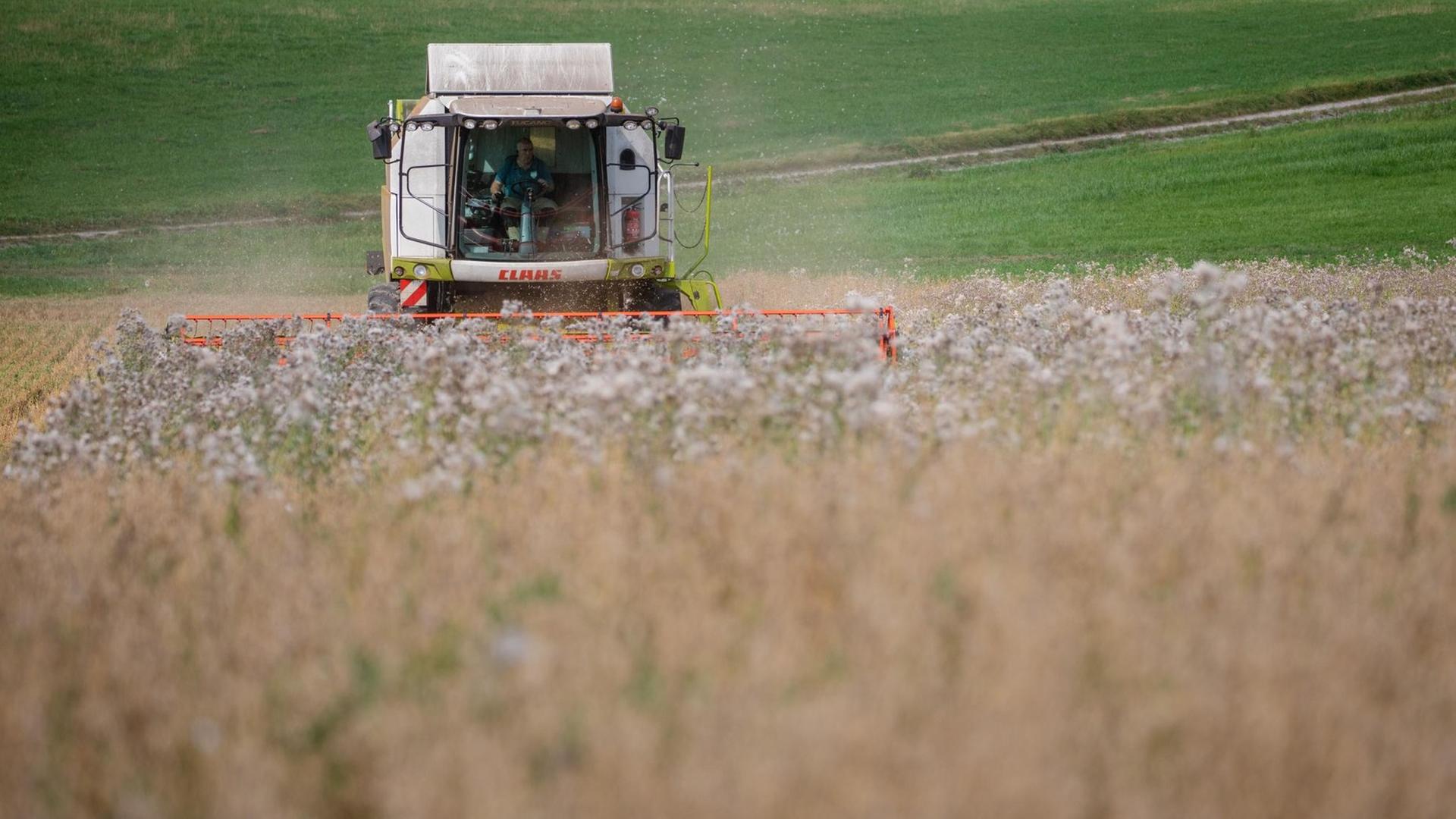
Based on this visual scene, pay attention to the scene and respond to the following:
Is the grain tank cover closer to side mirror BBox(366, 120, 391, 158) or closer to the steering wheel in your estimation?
side mirror BBox(366, 120, 391, 158)

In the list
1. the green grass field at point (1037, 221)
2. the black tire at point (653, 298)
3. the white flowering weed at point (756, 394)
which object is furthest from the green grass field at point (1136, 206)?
the white flowering weed at point (756, 394)

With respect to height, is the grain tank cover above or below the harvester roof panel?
above

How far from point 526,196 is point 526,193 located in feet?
0.10

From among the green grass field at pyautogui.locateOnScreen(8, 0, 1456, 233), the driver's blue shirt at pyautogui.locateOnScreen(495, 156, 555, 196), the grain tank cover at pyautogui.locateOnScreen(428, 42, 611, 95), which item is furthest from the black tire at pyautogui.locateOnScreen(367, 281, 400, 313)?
the green grass field at pyautogui.locateOnScreen(8, 0, 1456, 233)

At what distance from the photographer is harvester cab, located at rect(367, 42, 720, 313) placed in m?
12.9

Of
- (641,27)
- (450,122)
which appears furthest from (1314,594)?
(641,27)

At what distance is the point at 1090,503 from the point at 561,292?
9.49 metres

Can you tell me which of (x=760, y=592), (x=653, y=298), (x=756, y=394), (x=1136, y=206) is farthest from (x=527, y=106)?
(x=1136, y=206)

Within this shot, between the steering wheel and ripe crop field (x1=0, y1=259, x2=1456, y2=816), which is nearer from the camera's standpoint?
ripe crop field (x1=0, y1=259, x2=1456, y2=816)

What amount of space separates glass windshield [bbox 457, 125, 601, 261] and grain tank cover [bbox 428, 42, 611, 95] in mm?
807

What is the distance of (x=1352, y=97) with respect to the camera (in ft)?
139

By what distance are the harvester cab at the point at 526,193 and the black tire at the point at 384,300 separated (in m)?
0.02

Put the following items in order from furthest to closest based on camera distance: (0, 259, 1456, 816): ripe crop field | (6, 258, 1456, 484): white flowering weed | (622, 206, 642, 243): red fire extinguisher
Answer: (622, 206, 642, 243): red fire extinguisher → (6, 258, 1456, 484): white flowering weed → (0, 259, 1456, 816): ripe crop field

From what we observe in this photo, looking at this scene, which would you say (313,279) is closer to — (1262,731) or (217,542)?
(217,542)
